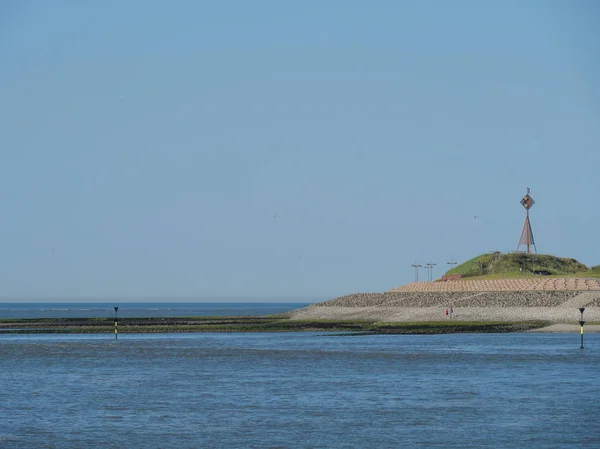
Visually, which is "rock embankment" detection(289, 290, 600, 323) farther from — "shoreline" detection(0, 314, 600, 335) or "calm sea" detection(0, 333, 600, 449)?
"calm sea" detection(0, 333, 600, 449)

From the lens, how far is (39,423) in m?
37.5

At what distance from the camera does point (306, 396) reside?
45.3 meters

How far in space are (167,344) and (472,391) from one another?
43423 millimetres

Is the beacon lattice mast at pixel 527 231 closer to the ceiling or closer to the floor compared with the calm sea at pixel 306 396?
closer to the ceiling

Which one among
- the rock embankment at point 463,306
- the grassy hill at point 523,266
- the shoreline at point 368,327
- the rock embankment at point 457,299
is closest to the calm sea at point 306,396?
the shoreline at point 368,327

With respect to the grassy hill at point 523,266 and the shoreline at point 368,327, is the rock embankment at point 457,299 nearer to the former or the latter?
the shoreline at point 368,327

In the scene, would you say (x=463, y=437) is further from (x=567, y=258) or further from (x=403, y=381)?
(x=567, y=258)

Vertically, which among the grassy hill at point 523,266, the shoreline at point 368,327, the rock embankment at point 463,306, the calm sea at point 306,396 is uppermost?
the grassy hill at point 523,266

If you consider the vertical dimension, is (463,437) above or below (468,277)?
below

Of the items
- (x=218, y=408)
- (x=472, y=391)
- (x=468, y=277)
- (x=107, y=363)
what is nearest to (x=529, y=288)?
(x=468, y=277)

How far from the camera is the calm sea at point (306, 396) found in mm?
34281

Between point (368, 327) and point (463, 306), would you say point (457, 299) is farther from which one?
point (368, 327)

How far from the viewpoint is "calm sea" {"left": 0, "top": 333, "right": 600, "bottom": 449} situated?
34281 millimetres

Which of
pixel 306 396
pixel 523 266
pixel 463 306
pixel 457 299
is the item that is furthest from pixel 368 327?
pixel 523 266
